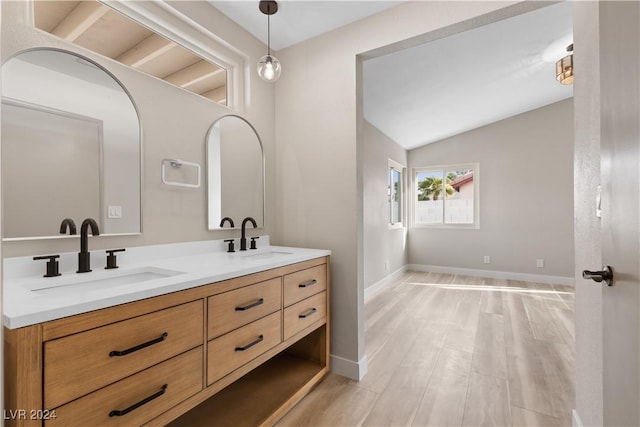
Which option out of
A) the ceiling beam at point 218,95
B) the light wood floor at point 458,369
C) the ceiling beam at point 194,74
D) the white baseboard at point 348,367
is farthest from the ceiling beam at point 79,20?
the white baseboard at point 348,367

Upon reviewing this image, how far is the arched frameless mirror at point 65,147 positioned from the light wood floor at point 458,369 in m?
1.52

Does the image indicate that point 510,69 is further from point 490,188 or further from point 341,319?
point 341,319

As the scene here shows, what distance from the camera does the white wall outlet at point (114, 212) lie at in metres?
1.48

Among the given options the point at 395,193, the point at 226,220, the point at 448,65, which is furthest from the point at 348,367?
the point at 395,193

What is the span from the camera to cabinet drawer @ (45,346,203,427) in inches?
32.7

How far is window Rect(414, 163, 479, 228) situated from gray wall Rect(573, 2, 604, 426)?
433 centimetres

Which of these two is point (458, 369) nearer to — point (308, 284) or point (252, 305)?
point (308, 284)

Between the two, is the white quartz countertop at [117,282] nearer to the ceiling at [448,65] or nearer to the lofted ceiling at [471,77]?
the ceiling at [448,65]

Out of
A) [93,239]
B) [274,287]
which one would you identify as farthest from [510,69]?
[93,239]

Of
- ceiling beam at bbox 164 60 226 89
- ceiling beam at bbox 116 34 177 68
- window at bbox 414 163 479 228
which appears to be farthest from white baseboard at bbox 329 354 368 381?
window at bbox 414 163 479 228

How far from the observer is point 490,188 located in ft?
17.6

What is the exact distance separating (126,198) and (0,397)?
3.45ft

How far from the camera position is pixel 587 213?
1349 mm

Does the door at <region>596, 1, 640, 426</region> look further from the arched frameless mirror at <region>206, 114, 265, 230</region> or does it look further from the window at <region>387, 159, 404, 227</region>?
the window at <region>387, 159, 404, 227</region>
